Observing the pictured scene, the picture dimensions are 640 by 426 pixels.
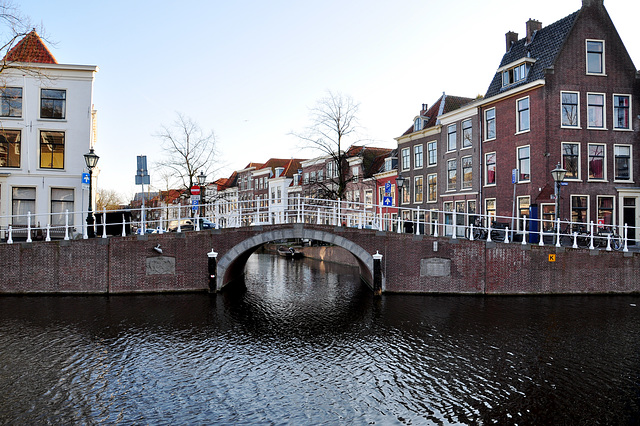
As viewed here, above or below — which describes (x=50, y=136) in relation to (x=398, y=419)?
above

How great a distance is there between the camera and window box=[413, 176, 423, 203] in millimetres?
36844

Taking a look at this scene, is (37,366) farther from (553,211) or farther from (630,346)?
(553,211)

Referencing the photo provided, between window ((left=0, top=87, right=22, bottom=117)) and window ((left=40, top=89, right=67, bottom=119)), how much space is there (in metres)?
1.05

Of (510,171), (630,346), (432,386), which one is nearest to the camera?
(432,386)

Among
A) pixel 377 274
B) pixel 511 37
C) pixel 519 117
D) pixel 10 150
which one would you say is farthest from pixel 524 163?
pixel 10 150

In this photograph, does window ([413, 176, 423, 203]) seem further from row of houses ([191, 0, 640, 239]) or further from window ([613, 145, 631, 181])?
window ([613, 145, 631, 181])

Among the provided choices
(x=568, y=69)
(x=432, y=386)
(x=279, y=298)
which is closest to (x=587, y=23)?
(x=568, y=69)

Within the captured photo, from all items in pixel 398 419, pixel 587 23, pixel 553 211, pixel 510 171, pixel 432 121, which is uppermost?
pixel 587 23

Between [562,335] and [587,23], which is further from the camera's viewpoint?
[587,23]

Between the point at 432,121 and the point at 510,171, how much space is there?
10.2m

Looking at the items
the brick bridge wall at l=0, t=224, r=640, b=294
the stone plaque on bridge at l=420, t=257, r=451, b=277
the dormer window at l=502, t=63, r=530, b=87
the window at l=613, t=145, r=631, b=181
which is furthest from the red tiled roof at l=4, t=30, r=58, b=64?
the window at l=613, t=145, r=631, b=181

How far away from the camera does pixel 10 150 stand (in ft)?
79.5

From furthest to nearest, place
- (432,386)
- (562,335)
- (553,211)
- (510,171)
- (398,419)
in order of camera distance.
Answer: (510,171) < (553,211) < (562,335) < (432,386) < (398,419)

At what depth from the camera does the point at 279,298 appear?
19.3 m
